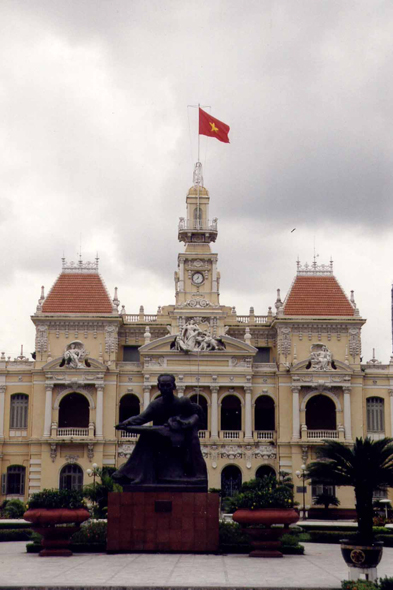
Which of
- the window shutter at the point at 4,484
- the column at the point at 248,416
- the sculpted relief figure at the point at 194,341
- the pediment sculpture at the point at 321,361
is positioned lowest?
the window shutter at the point at 4,484

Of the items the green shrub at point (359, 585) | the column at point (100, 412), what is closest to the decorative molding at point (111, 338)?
the column at point (100, 412)

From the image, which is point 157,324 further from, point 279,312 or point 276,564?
point 276,564

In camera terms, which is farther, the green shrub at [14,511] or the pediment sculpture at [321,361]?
the pediment sculpture at [321,361]

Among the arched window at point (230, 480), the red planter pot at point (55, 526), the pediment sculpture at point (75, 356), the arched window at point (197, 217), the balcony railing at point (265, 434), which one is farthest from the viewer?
the arched window at point (197, 217)

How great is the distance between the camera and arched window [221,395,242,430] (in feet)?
203

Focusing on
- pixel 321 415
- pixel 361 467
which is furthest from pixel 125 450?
pixel 361 467

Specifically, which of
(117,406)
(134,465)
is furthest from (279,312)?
(134,465)

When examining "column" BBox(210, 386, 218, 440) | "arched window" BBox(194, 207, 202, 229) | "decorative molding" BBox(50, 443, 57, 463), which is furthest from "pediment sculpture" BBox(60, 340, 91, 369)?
"arched window" BBox(194, 207, 202, 229)

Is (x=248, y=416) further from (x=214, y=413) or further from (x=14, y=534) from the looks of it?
(x=14, y=534)

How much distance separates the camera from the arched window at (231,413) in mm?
61781

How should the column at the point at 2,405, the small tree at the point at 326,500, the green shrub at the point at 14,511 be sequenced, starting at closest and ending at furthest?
the green shrub at the point at 14,511, the small tree at the point at 326,500, the column at the point at 2,405

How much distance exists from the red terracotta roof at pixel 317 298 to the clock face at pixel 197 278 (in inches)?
244

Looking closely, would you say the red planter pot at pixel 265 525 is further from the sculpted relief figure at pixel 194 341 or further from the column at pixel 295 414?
the sculpted relief figure at pixel 194 341

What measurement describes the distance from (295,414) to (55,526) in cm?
3477
